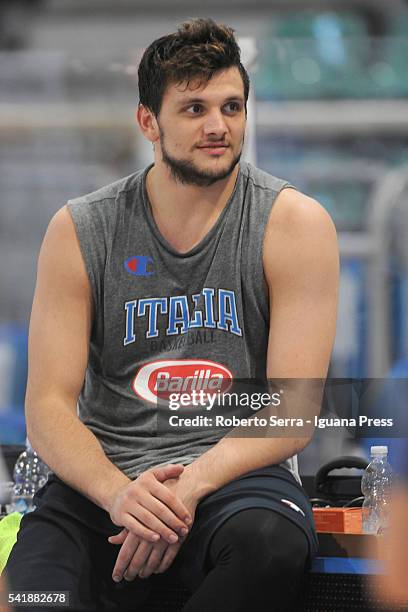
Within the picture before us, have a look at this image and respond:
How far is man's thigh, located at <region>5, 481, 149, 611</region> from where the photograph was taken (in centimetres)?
127

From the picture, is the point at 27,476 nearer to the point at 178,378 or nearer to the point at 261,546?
the point at 178,378

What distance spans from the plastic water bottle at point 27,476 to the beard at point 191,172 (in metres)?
0.76

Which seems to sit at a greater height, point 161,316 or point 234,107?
point 234,107

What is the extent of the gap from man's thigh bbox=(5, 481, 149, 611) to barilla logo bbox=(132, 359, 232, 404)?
0.62 feet

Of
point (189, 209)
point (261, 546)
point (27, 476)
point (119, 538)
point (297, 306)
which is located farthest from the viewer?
point (27, 476)

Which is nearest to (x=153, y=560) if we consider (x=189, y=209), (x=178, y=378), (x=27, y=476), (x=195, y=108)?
(x=178, y=378)

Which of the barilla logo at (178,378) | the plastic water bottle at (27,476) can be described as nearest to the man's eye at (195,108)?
the barilla logo at (178,378)

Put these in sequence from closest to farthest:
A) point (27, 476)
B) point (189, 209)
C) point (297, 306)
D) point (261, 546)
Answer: point (261, 546)
point (297, 306)
point (189, 209)
point (27, 476)

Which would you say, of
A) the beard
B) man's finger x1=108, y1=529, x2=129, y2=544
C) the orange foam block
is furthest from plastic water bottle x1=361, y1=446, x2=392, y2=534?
the beard

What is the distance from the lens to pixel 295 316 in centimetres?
139

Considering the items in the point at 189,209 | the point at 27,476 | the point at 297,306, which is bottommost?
the point at 27,476

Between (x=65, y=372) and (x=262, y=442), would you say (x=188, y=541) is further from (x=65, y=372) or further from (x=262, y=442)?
(x=65, y=372)

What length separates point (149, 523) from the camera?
1.25 meters

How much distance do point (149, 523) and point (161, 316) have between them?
0.33 m
